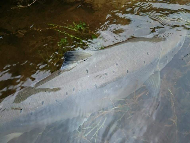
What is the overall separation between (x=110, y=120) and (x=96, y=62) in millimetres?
1094

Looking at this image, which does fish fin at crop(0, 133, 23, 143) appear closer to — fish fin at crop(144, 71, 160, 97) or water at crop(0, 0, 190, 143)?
water at crop(0, 0, 190, 143)

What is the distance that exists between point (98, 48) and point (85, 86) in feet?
3.57

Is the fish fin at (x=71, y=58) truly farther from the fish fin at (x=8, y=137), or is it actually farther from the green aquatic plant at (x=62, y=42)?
the fish fin at (x=8, y=137)

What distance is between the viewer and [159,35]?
4.26 metres

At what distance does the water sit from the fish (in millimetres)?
191

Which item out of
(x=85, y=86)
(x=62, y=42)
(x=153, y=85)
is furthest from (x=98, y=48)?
(x=153, y=85)

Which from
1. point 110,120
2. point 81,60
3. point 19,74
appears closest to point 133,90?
point 110,120

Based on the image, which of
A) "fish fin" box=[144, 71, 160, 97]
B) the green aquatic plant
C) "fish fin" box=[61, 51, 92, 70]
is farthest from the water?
"fish fin" box=[61, 51, 92, 70]

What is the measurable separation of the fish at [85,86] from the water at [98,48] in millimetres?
191

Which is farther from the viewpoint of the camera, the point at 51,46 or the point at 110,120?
the point at 51,46

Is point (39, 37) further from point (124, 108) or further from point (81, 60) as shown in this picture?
point (124, 108)

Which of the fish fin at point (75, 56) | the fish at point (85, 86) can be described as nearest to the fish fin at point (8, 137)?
the fish at point (85, 86)

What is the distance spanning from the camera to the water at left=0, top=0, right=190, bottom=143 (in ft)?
11.8

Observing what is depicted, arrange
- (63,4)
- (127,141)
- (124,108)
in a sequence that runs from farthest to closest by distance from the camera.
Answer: (63,4) → (124,108) → (127,141)
